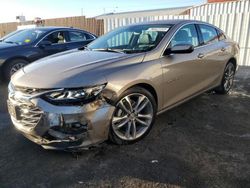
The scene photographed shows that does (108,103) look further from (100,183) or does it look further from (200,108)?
(200,108)

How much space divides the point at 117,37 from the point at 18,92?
2.01 m

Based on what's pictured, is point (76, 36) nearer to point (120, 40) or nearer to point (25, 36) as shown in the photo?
point (25, 36)

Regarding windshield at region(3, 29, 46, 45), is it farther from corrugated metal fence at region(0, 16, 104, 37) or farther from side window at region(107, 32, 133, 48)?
corrugated metal fence at region(0, 16, 104, 37)

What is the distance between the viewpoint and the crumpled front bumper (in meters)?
2.90

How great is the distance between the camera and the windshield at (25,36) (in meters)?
7.47

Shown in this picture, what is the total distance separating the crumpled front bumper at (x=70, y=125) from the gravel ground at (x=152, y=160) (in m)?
0.28

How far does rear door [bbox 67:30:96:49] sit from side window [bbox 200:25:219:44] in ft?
13.7

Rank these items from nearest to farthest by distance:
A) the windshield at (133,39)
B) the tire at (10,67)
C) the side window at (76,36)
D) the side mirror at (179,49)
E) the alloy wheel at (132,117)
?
1. the alloy wheel at (132,117)
2. the side mirror at (179,49)
3. the windshield at (133,39)
4. the tire at (10,67)
5. the side window at (76,36)

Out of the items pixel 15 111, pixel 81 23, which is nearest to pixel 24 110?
pixel 15 111

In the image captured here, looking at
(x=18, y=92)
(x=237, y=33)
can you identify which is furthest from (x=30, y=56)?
(x=237, y=33)

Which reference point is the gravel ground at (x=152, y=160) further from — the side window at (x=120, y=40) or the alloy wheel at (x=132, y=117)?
the side window at (x=120, y=40)

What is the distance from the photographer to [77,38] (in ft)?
27.2

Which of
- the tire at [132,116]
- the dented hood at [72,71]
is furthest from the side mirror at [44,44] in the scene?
the tire at [132,116]

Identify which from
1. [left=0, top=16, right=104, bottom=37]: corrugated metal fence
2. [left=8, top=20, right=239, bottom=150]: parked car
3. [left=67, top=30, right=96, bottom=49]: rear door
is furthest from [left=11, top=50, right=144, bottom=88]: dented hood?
[left=0, top=16, right=104, bottom=37]: corrugated metal fence
